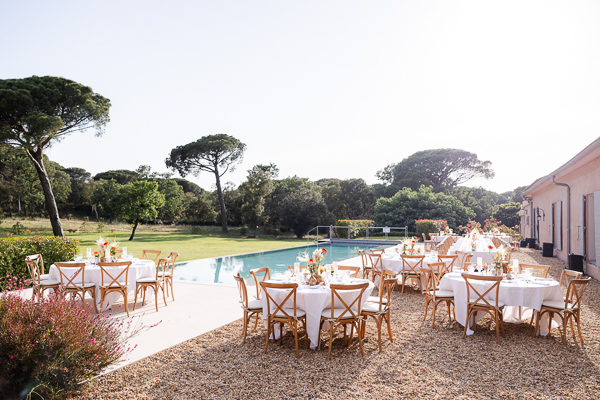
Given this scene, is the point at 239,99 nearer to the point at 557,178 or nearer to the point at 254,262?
the point at 254,262

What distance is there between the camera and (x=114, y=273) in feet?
19.1

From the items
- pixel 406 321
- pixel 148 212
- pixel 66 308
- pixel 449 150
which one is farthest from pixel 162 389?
pixel 449 150

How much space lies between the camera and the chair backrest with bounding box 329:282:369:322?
3.95m

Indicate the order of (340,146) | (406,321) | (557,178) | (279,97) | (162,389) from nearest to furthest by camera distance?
(162,389), (406,321), (557,178), (279,97), (340,146)

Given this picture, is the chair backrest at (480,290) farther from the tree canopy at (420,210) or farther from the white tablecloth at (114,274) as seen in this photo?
the tree canopy at (420,210)

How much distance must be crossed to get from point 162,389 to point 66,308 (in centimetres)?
113

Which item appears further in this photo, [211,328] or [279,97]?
[279,97]

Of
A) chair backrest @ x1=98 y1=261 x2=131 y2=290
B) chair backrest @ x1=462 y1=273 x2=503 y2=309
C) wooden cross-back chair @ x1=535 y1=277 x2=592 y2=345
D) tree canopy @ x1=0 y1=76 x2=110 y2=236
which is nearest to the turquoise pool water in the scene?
chair backrest @ x1=98 y1=261 x2=131 y2=290

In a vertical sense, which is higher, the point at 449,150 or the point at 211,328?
the point at 449,150

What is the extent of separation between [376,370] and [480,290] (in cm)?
200

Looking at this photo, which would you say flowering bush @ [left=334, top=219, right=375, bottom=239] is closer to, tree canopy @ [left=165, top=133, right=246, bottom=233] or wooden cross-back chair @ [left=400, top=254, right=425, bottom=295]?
tree canopy @ [left=165, top=133, right=246, bottom=233]

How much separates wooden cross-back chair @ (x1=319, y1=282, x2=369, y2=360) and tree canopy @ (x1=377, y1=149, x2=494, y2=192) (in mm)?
32106

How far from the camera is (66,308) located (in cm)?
333

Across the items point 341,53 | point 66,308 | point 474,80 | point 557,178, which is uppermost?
point 341,53
